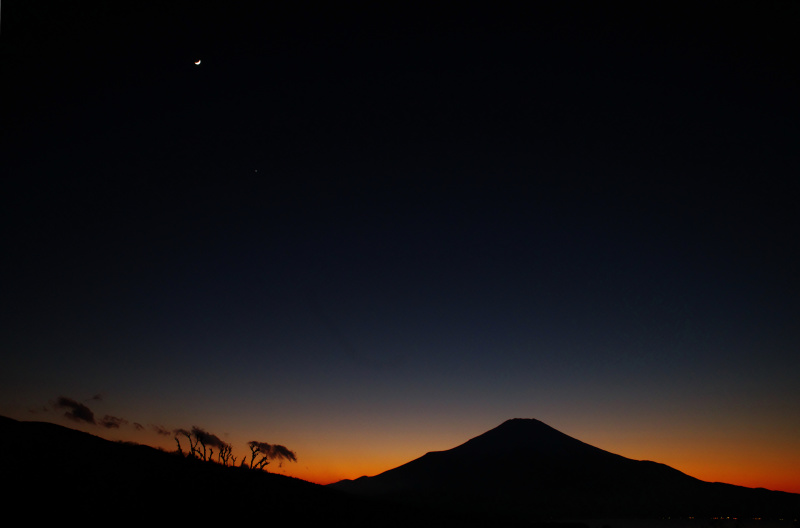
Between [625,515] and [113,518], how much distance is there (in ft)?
696

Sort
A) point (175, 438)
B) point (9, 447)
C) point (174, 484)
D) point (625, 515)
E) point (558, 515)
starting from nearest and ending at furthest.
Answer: point (174, 484) → point (9, 447) → point (175, 438) → point (558, 515) → point (625, 515)

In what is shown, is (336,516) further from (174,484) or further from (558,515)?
(558,515)

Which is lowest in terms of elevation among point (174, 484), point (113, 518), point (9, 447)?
point (113, 518)

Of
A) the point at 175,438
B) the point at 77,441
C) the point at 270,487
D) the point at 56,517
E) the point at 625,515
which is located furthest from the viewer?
the point at 625,515

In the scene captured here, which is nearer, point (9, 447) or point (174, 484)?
point (174, 484)

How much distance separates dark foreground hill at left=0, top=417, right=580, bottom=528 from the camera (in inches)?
917

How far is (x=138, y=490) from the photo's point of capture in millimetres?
25875

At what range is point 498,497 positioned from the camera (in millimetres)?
196500

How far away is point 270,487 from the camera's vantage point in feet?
111

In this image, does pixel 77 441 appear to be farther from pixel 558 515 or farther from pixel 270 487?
pixel 558 515

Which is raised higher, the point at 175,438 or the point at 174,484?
the point at 175,438

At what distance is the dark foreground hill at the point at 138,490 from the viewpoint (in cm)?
2328

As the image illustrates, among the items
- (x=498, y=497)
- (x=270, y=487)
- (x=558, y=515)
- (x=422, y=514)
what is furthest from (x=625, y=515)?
(x=270, y=487)

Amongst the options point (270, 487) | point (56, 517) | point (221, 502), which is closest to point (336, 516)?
point (270, 487)
